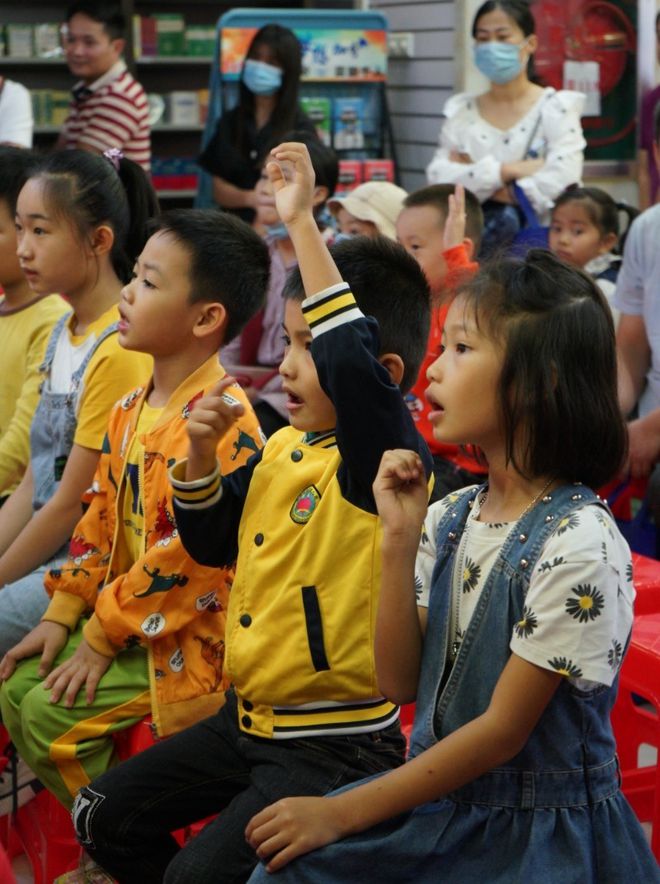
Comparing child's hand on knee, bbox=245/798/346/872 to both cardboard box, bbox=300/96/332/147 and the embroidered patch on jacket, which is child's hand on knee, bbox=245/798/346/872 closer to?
the embroidered patch on jacket

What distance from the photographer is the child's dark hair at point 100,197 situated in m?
2.54

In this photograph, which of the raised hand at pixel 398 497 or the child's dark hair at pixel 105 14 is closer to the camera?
A: the raised hand at pixel 398 497

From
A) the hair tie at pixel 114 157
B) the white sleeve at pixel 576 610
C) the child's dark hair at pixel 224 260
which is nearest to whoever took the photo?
the white sleeve at pixel 576 610

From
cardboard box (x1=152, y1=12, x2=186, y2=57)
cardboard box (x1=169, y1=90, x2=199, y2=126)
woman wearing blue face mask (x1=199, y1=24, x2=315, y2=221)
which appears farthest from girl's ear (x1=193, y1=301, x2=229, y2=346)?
cardboard box (x1=152, y1=12, x2=186, y2=57)

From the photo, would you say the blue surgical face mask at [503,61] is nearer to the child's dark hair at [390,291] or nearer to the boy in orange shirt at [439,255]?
the boy in orange shirt at [439,255]

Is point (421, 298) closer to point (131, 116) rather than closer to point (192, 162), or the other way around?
point (131, 116)

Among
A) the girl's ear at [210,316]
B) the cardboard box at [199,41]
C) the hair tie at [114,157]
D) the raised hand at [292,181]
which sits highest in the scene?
the cardboard box at [199,41]

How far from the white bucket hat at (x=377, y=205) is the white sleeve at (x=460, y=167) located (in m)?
0.77

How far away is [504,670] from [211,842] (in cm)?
49

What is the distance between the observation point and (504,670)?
1.37 metres

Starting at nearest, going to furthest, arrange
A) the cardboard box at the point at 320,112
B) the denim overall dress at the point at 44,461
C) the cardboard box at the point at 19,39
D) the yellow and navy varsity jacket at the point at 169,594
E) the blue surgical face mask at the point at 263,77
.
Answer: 1. the yellow and navy varsity jacket at the point at 169,594
2. the denim overall dress at the point at 44,461
3. the blue surgical face mask at the point at 263,77
4. the cardboard box at the point at 320,112
5. the cardboard box at the point at 19,39

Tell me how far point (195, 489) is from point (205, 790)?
0.40m

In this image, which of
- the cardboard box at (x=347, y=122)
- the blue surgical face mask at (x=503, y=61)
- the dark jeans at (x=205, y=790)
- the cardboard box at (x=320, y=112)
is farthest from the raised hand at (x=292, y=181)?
the cardboard box at (x=347, y=122)

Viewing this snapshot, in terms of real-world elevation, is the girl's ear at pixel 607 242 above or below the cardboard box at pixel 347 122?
below
